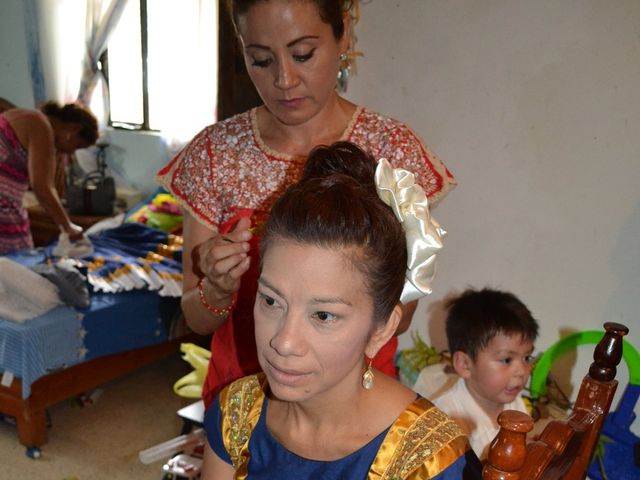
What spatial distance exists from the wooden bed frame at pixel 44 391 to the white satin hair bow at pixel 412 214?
2.15m

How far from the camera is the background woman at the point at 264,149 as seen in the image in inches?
43.1

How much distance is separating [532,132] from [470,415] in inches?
38.7

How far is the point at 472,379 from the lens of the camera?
1.73m

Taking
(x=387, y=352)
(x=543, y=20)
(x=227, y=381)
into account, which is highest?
(x=543, y=20)

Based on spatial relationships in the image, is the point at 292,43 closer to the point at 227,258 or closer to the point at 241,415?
the point at 227,258

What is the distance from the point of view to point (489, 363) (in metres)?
1.69

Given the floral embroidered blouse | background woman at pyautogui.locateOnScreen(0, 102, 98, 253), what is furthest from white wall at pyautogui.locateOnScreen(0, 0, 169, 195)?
the floral embroidered blouse

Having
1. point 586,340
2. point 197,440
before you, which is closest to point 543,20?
point 586,340

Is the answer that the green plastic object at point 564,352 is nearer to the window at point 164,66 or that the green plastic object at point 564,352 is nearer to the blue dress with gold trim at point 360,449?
the blue dress with gold trim at point 360,449

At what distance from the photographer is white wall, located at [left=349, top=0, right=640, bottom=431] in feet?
6.40

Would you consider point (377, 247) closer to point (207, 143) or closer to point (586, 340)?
point (207, 143)

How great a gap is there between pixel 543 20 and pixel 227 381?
153cm

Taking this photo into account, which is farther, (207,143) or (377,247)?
(207,143)

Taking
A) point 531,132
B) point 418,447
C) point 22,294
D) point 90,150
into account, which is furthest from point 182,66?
point 418,447
